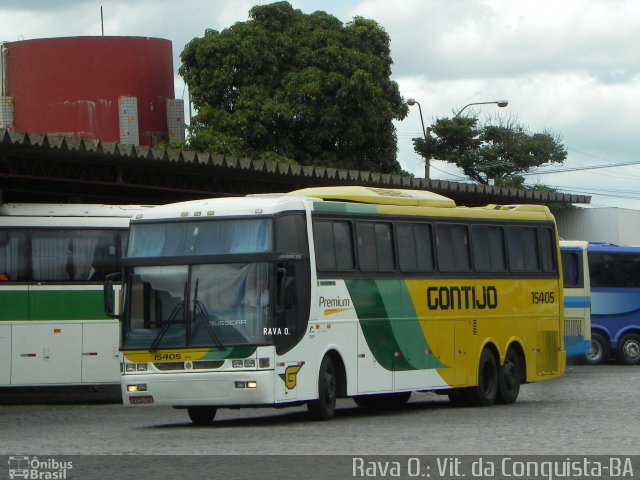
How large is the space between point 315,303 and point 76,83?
33914mm

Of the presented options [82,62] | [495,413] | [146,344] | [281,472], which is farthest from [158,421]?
[82,62]

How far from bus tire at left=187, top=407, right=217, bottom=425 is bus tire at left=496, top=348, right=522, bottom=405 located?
563 cm

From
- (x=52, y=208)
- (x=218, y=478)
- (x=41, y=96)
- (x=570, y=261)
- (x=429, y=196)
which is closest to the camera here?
(x=218, y=478)

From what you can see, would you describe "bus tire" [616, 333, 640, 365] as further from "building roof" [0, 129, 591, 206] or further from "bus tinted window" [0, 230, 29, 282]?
"bus tinted window" [0, 230, 29, 282]

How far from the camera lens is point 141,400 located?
1777cm

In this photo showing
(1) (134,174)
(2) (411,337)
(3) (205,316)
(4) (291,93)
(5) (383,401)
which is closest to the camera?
(3) (205,316)

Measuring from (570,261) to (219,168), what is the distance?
9983 mm

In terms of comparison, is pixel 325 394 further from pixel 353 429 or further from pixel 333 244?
pixel 333 244

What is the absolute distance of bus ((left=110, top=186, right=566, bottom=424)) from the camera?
1758 centimetres

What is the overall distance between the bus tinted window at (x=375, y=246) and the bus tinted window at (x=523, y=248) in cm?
341

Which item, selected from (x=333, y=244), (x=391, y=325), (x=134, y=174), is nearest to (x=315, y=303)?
(x=333, y=244)

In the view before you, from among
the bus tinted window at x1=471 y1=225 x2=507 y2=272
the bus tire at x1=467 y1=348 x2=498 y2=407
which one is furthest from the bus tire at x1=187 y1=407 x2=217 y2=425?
the bus tinted window at x1=471 y1=225 x2=507 y2=272

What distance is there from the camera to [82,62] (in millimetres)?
50844

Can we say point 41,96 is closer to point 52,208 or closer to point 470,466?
point 52,208
